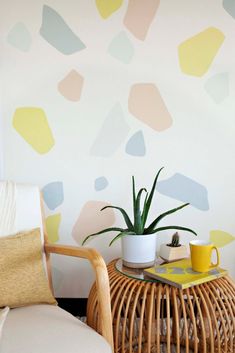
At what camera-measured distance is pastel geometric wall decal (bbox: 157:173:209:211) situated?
1.95 meters

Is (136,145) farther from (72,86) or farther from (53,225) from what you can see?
(53,225)

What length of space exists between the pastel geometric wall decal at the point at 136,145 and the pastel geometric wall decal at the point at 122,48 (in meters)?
0.40

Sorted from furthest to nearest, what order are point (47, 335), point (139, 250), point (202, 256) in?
point (139, 250) < point (202, 256) < point (47, 335)

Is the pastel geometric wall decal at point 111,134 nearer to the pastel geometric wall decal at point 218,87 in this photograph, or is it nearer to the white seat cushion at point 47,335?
the pastel geometric wall decal at point 218,87

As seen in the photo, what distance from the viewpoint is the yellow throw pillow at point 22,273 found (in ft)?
4.47

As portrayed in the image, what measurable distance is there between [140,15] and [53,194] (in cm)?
106

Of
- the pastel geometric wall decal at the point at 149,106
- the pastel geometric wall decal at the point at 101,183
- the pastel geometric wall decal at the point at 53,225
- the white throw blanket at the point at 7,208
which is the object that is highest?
the pastel geometric wall decal at the point at 149,106

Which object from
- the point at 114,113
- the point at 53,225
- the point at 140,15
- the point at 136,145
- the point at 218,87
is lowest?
the point at 53,225

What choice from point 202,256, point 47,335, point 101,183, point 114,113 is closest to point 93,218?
point 101,183

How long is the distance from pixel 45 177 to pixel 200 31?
113cm

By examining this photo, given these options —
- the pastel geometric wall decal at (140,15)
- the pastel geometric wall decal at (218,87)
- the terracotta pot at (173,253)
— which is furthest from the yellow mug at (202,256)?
the pastel geometric wall decal at (140,15)

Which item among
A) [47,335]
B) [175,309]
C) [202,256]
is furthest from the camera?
[202,256]

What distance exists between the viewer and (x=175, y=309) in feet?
4.51

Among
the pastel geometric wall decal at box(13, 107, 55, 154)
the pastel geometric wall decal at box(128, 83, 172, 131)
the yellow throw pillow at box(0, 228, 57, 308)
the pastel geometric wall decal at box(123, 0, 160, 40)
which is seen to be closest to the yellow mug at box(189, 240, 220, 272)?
the yellow throw pillow at box(0, 228, 57, 308)
